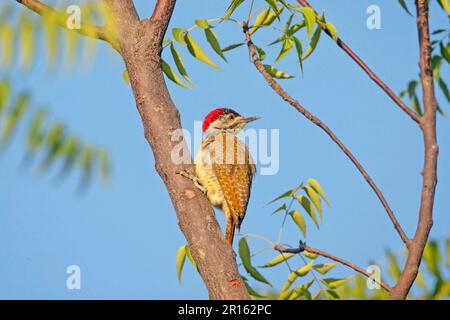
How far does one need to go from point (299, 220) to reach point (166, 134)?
3.68 feet

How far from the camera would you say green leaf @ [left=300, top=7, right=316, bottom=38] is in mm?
3258

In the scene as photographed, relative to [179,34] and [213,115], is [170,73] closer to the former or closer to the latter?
[179,34]

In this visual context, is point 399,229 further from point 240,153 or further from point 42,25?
point 240,153

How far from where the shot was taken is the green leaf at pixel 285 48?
3.75 metres

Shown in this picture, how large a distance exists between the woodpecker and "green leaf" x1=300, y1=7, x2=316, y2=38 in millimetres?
1963

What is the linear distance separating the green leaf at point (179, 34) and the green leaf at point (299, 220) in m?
1.22

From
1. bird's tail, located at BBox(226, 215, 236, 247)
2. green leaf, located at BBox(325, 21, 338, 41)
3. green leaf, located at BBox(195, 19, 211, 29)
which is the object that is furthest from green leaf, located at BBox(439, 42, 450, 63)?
bird's tail, located at BBox(226, 215, 236, 247)

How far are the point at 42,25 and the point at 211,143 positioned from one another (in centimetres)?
286

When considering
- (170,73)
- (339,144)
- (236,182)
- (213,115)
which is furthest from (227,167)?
(339,144)

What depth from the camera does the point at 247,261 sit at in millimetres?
3865
